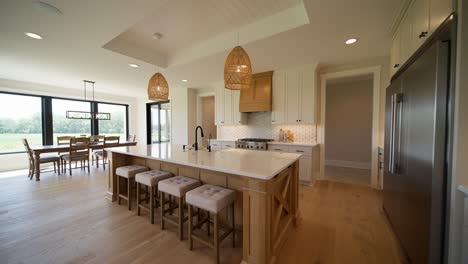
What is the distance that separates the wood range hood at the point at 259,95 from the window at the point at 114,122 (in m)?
6.14

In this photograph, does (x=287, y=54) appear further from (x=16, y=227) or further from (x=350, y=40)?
(x=16, y=227)

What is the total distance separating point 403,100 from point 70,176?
644 centimetres

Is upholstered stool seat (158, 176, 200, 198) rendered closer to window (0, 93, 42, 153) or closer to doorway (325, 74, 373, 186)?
doorway (325, 74, 373, 186)

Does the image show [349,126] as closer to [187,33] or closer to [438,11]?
[438,11]

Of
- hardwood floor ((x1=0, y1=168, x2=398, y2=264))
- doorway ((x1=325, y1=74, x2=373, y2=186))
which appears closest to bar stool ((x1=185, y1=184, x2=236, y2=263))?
hardwood floor ((x1=0, y1=168, x2=398, y2=264))

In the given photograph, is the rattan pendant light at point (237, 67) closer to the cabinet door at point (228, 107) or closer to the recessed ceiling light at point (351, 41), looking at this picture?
the recessed ceiling light at point (351, 41)

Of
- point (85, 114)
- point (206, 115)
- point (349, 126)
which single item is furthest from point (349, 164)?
point (85, 114)

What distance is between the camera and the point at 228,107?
4.63m

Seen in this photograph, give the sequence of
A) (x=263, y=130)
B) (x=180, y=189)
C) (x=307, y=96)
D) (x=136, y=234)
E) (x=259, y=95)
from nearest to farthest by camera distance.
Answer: (x=180, y=189), (x=136, y=234), (x=307, y=96), (x=259, y=95), (x=263, y=130)

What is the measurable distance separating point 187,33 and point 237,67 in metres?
1.51

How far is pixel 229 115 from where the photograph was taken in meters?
4.61

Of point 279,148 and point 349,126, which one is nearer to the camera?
point 279,148

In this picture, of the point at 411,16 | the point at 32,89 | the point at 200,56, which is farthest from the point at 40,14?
the point at 32,89

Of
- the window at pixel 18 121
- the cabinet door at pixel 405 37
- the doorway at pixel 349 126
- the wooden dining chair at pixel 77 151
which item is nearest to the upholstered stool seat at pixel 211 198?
the cabinet door at pixel 405 37
